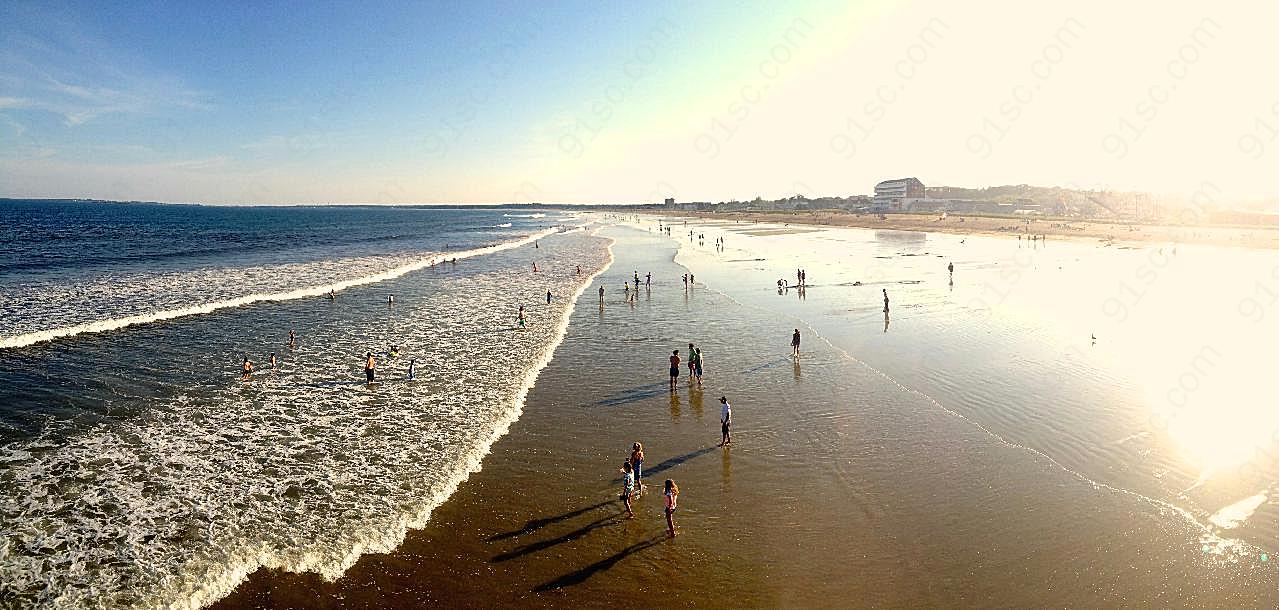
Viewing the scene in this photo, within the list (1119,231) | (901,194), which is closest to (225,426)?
(1119,231)

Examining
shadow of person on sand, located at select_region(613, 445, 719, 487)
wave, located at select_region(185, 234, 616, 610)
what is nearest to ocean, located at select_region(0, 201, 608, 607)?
wave, located at select_region(185, 234, 616, 610)

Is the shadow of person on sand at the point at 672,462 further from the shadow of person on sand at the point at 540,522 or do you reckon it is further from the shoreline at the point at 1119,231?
the shoreline at the point at 1119,231

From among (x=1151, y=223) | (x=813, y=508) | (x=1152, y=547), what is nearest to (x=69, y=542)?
(x=813, y=508)

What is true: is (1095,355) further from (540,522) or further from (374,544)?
(374,544)

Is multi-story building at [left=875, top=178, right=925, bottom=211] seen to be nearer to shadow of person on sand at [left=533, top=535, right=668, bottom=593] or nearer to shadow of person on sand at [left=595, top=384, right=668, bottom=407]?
shadow of person on sand at [left=595, top=384, right=668, bottom=407]

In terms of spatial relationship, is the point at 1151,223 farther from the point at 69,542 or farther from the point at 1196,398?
the point at 69,542

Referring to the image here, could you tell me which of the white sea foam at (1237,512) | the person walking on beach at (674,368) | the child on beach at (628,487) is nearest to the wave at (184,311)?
the person walking on beach at (674,368)
